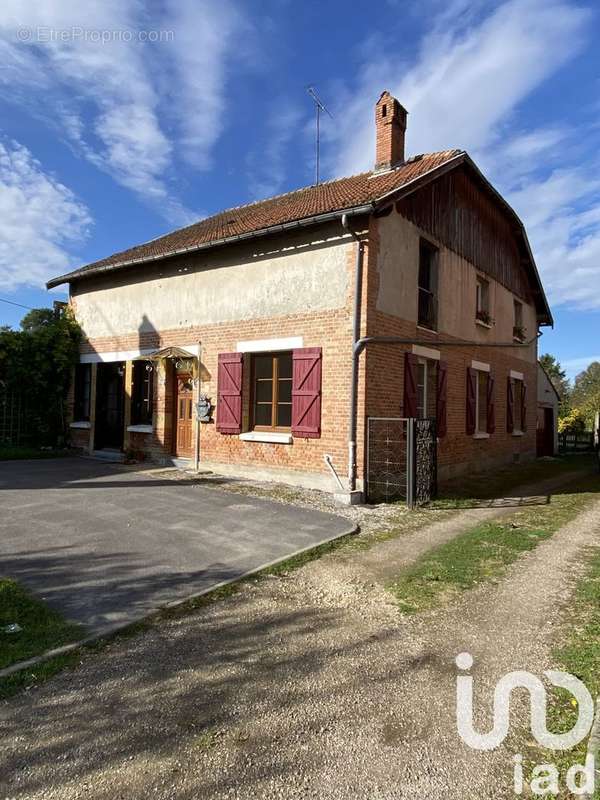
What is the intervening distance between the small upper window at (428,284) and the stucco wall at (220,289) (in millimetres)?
2781

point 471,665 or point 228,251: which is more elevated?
point 228,251

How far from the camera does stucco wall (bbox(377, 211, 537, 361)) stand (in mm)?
9086

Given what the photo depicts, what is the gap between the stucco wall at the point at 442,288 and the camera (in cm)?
909

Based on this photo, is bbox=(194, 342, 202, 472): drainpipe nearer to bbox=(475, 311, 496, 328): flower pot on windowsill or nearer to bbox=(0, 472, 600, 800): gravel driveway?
bbox=(0, 472, 600, 800): gravel driveway

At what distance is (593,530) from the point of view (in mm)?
6836

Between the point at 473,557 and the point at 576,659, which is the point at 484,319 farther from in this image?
the point at 576,659

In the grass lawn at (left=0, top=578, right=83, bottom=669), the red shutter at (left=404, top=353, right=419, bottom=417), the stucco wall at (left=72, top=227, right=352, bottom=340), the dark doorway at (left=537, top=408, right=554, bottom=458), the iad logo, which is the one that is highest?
the stucco wall at (left=72, top=227, right=352, bottom=340)

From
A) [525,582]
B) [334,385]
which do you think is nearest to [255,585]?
[525,582]

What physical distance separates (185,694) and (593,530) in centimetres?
635

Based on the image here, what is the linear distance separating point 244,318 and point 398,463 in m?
4.36

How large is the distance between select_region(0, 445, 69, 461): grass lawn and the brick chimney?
11.3 metres

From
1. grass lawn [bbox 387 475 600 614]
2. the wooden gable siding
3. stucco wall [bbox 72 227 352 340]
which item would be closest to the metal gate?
grass lawn [bbox 387 475 600 614]

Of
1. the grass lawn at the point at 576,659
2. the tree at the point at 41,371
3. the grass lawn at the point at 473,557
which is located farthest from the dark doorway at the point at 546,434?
the tree at the point at 41,371

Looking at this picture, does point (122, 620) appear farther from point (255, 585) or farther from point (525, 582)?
point (525, 582)
